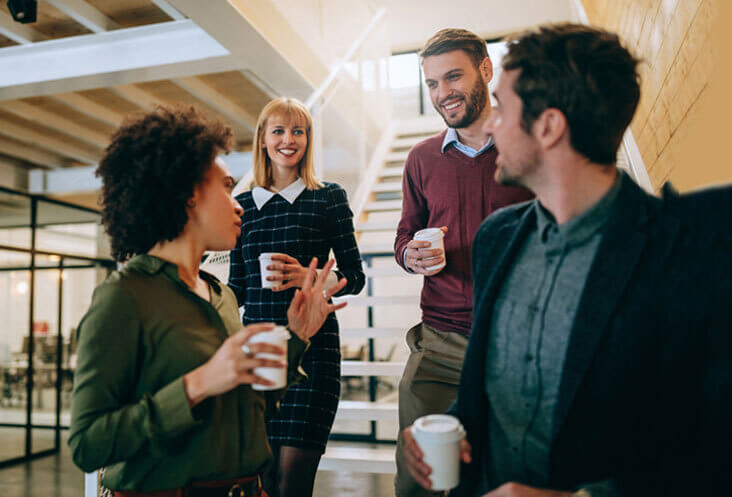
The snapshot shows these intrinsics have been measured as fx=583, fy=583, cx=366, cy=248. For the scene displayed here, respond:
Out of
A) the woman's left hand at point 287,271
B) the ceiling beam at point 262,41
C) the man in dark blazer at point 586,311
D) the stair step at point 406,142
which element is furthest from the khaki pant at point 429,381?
the stair step at point 406,142

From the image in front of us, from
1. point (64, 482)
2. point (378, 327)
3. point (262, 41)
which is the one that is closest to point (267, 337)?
point (262, 41)

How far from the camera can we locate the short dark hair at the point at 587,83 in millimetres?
1218

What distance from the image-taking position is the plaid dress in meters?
2.06

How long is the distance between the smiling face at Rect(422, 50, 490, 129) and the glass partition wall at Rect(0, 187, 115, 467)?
6520 millimetres

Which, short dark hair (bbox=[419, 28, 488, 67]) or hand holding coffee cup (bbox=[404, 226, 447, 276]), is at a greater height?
short dark hair (bbox=[419, 28, 488, 67])

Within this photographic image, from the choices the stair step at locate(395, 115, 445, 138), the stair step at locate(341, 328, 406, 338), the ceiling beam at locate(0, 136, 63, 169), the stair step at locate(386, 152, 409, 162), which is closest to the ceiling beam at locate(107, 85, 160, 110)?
the ceiling beam at locate(0, 136, 63, 169)

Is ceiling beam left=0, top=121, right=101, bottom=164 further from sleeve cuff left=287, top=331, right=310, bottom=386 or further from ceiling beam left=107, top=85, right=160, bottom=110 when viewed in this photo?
sleeve cuff left=287, top=331, right=310, bottom=386

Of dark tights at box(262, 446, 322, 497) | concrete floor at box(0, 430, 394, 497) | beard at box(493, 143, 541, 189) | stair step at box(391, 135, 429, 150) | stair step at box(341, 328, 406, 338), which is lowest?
concrete floor at box(0, 430, 394, 497)

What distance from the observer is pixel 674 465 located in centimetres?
104

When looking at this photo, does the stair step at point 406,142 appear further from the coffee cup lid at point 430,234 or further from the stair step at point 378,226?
the coffee cup lid at point 430,234

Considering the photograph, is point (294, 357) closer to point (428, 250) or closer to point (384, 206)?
point (428, 250)

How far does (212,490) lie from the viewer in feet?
4.03

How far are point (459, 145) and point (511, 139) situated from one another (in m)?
0.94

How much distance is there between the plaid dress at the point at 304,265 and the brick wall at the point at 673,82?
1.19m
